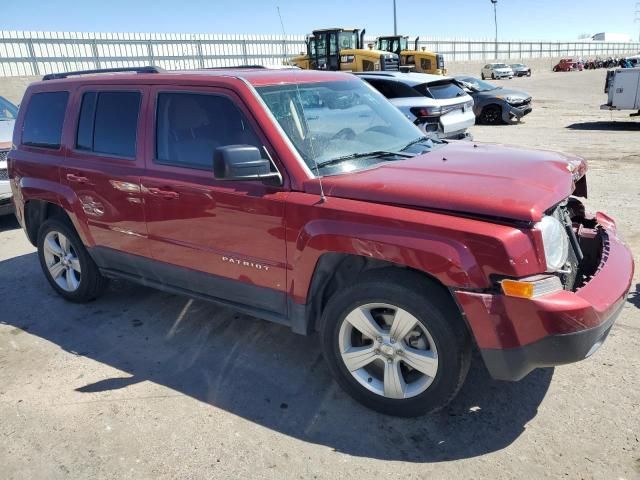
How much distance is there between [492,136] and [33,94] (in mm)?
12469

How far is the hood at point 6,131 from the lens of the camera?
7.68 m

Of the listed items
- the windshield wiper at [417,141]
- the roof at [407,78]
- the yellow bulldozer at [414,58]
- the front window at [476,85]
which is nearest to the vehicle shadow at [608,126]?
the front window at [476,85]

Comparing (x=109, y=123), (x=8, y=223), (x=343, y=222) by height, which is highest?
(x=109, y=123)

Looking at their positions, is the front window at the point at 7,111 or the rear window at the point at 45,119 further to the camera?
the front window at the point at 7,111

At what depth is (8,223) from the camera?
794 cm

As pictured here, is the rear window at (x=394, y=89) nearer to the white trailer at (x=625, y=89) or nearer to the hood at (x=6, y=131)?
the hood at (x=6, y=131)

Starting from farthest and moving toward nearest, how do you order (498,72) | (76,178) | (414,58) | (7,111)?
(498,72), (414,58), (7,111), (76,178)

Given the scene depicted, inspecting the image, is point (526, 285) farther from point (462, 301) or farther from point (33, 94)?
point (33, 94)

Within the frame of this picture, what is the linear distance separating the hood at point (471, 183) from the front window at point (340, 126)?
0.53 ft

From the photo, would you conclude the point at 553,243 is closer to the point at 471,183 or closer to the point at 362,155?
the point at 471,183

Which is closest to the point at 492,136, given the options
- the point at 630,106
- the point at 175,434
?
the point at 630,106

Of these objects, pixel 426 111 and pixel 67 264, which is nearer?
pixel 67 264

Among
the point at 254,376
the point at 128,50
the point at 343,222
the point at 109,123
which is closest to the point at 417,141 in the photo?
the point at 343,222

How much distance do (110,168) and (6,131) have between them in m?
5.13
